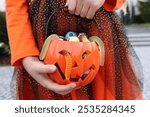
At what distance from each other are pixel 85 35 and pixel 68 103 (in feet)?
0.42

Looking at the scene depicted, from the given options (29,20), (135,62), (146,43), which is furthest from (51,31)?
(146,43)

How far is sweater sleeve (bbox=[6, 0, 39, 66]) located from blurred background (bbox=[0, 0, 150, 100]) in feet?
0.49

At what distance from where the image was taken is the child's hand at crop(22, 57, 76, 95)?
1.76 ft

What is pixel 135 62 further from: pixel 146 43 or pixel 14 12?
pixel 146 43

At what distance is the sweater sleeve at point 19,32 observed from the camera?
22.1 inches

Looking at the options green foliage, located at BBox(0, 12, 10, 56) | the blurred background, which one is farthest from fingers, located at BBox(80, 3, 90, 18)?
green foliage, located at BBox(0, 12, 10, 56)

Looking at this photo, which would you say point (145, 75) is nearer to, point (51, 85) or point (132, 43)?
point (132, 43)

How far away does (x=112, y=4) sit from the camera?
1.90 feet

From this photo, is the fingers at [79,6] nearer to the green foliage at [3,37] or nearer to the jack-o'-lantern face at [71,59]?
the jack-o'-lantern face at [71,59]

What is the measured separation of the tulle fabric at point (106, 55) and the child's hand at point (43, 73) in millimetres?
32

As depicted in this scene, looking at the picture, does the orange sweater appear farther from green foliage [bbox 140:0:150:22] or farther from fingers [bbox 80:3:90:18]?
green foliage [bbox 140:0:150:22]

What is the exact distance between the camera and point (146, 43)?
5594 millimetres

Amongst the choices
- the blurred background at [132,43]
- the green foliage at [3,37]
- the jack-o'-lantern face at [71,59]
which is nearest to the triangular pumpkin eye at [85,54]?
the jack-o'-lantern face at [71,59]

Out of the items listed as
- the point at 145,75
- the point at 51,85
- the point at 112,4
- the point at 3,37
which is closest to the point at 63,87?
the point at 51,85
